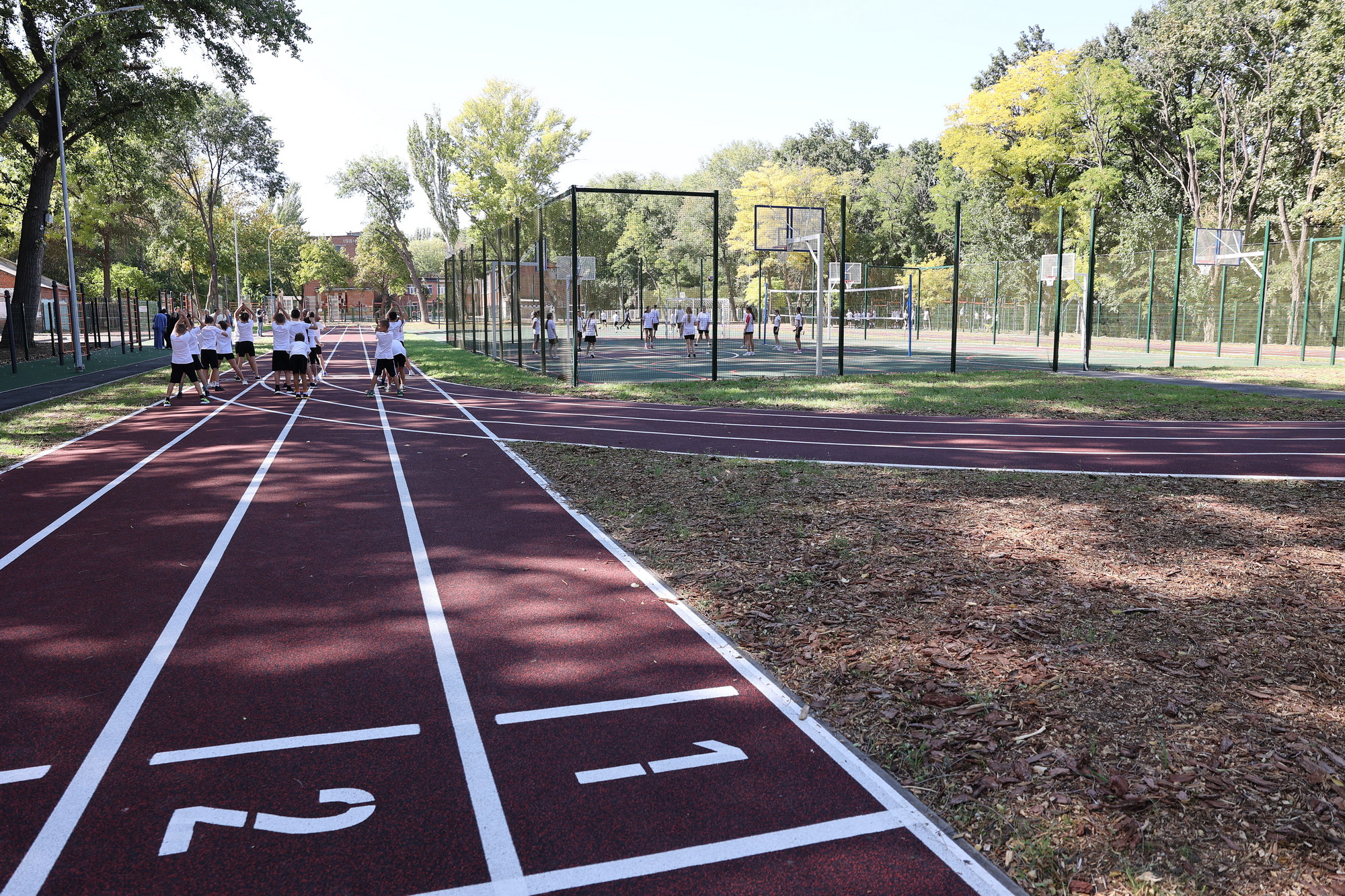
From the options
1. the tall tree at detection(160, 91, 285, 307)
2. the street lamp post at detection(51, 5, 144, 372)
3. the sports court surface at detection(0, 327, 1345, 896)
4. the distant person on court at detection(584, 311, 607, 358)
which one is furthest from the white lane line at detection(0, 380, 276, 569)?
the tall tree at detection(160, 91, 285, 307)

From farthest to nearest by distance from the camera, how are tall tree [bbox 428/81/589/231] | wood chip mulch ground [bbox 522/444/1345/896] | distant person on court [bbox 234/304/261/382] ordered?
1. tall tree [bbox 428/81/589/231]
2. distant person on court [bbox 234/304/261/382]
3. wood chip mulch ground [bbox 522/444/1345/896]

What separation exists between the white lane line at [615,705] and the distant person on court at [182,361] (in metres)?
15.0

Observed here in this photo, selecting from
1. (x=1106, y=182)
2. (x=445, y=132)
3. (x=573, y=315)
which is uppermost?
(x=445, y=132)

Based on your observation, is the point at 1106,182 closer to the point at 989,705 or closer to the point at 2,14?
the point at 2,14

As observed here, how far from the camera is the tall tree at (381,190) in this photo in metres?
72.0

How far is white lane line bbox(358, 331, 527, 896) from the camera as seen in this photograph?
3061 millimetres

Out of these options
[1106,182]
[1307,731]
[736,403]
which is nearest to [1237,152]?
[1106,182]

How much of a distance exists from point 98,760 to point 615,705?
7.27 feet

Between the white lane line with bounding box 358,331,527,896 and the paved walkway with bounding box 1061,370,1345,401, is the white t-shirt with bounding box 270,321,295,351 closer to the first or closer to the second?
the white lane line with bounding box 358,331,527,896

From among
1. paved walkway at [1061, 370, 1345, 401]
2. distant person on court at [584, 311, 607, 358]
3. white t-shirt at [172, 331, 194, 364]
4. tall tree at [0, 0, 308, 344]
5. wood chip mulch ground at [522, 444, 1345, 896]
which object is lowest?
wood chip mulch ground at [522, 444, 1345, 896]

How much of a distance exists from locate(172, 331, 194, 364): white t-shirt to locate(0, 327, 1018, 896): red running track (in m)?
10.3

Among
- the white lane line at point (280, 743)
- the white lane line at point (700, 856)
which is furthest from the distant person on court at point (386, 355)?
the white lane line at point (700, 856)

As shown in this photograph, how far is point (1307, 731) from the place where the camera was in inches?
152

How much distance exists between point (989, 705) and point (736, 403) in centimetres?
1301
